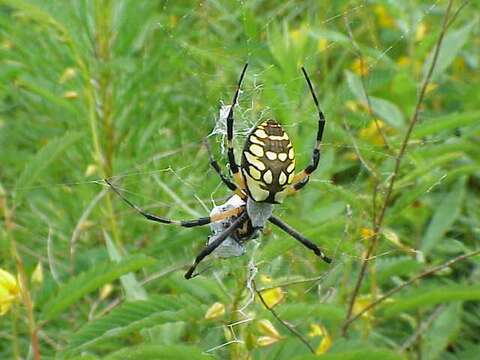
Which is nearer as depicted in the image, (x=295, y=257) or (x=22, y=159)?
(x=295, y=257)

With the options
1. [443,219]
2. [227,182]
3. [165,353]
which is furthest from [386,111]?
[165,353]

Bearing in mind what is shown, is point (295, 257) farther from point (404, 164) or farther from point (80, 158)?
point (80, 158)

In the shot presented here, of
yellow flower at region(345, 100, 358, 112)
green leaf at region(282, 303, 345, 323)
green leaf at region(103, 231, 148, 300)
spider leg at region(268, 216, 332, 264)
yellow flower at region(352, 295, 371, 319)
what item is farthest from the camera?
yellow flower at region(345, 100, 358, 112)

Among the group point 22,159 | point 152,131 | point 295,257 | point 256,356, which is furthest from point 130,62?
point 256,356

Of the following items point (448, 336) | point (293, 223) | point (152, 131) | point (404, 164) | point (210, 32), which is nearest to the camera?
point (293, 223)

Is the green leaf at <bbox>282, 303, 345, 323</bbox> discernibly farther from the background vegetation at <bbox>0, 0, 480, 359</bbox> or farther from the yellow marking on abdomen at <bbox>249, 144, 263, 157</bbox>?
the yellow marking on abdomen at <bbox>249, 144, 263, 157</bbox>

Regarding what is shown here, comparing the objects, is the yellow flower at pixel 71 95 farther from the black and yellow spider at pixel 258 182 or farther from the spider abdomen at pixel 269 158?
the spider abdomen at pixel 269 158

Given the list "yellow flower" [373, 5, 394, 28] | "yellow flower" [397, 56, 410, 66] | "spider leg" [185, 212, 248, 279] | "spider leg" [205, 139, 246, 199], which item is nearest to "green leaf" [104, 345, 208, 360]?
"spider leg" [185, 212, 248, 279]

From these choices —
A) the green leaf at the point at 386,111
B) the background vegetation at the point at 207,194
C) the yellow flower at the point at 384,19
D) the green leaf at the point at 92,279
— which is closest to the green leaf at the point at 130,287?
the background vegetation at the point at 207,194
